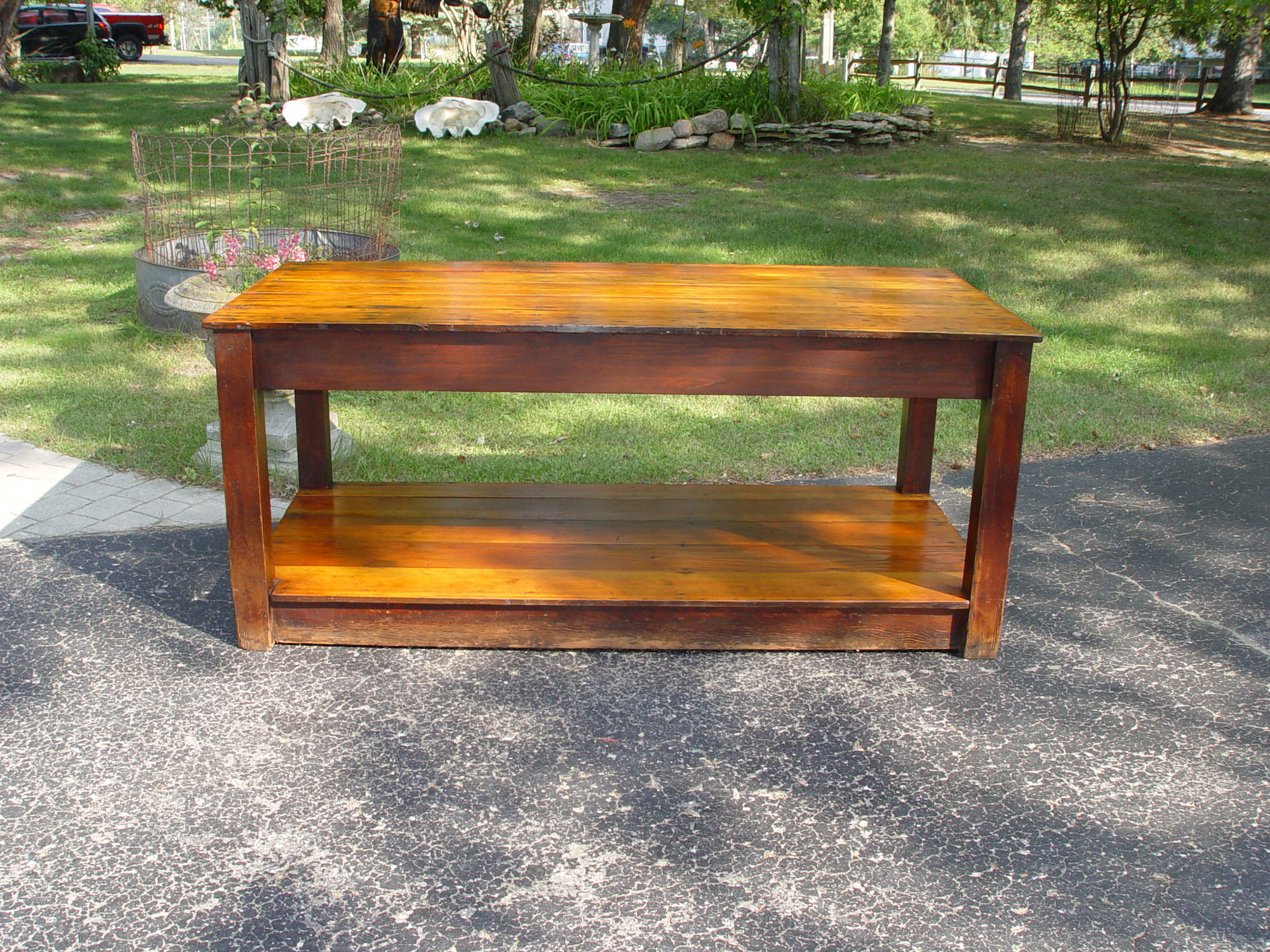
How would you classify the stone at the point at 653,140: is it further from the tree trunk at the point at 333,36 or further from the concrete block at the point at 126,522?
the concrete block at the point at 126,522

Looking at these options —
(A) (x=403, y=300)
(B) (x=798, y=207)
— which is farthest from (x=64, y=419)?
(B) (x=798, y=207)

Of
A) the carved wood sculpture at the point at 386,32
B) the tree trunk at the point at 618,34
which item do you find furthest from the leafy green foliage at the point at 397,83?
the tree trunk at the point at 618,34

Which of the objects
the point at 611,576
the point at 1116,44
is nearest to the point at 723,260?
the point at 611,576

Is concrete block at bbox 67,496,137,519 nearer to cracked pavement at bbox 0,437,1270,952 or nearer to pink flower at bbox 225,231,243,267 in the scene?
cracked pavement at bbox 0,437,1270,952

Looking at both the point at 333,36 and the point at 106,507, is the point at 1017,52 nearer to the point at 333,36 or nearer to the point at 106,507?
the point at 333,36

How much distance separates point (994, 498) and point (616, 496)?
1371mm

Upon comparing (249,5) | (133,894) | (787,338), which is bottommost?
(133,894)

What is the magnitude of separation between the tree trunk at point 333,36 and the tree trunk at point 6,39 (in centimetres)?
467

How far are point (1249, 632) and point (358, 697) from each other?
2.58m

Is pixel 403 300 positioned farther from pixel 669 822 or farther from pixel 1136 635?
pixel 1136 635

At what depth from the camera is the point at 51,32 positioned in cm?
2438

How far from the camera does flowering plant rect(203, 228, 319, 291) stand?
4.85 metres

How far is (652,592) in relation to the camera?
3.02 metres

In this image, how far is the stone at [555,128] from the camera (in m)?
12.9
